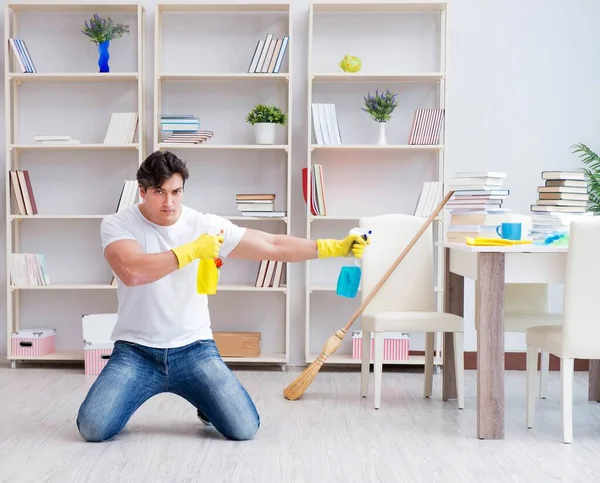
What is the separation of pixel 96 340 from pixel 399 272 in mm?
1828

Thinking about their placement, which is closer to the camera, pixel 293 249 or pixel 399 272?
pixel 293 249

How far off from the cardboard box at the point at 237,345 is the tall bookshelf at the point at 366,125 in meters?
0.38

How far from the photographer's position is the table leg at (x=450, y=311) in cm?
393

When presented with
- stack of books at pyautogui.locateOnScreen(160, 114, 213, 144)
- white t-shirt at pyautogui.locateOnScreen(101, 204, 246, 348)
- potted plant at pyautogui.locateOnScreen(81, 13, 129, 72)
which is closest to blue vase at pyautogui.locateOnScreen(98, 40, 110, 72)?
potted plant at pyautogui.locateOnScreen(81, 13, 129, 72)

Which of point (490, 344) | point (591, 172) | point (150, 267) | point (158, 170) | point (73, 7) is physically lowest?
point (490, 344)

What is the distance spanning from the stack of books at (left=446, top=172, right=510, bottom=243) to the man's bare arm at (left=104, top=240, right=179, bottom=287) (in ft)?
4.51

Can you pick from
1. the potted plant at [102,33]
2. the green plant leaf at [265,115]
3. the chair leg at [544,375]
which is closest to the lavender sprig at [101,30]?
the potted plant at [102,33]

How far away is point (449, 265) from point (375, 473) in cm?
148

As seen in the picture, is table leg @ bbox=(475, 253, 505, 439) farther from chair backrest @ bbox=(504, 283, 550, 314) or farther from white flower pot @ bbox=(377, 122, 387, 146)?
white flower pot @ bbox=(377, 122, 387, 146)

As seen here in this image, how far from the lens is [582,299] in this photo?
3.06 m

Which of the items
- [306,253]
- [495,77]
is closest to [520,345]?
[495,77]

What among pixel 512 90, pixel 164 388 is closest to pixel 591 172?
pixel 512 90

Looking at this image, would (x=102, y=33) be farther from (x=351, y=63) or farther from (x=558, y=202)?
(x=558, y=202)

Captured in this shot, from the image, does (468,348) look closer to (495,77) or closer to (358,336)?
(358,336)
